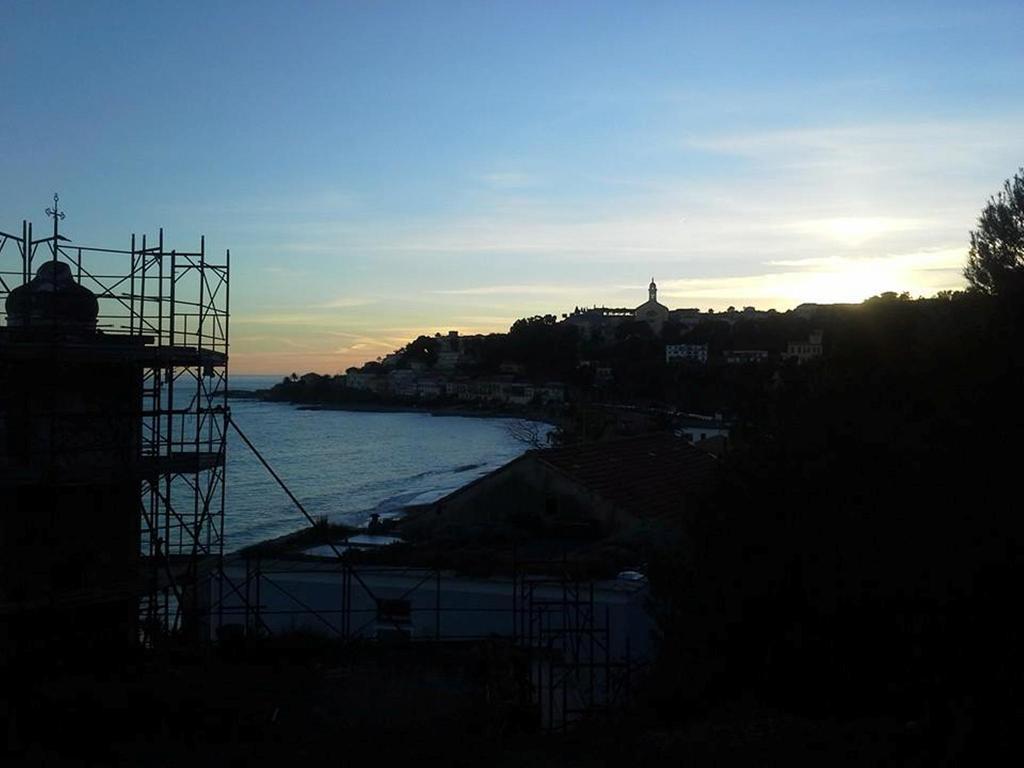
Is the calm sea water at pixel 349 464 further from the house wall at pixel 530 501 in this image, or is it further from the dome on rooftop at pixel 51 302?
the dome on rooftop at pixel 51 302

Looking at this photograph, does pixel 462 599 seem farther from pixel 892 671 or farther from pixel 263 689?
pixel 892 671

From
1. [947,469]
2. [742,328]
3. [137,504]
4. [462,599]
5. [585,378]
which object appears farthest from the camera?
[742,328]

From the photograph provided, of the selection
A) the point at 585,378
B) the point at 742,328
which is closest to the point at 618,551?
the point at 585,378

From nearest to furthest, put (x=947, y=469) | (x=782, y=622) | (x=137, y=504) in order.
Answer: (x=947, y=469) → (x=782, y=622) → (x=137, y=504)

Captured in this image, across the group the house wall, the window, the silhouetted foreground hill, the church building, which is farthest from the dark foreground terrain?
the church building

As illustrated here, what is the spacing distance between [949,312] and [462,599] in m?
7.59

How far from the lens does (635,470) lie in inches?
808

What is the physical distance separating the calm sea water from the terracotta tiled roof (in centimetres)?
1674

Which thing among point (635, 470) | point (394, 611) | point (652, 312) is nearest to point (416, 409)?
point (652, 312)

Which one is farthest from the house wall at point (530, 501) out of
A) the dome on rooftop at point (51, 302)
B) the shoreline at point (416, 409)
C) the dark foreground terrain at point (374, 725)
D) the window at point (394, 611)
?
the shoreline at point (416, 409)

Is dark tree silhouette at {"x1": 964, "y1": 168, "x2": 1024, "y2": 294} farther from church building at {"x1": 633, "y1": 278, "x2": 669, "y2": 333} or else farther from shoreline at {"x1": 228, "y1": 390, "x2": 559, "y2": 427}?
church building at {"x1": 633, "y1": 278, "x2": 669, "y2": 333}

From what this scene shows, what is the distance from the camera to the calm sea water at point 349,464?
142 feet

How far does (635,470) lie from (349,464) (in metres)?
49.5

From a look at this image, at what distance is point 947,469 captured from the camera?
9906 mm
